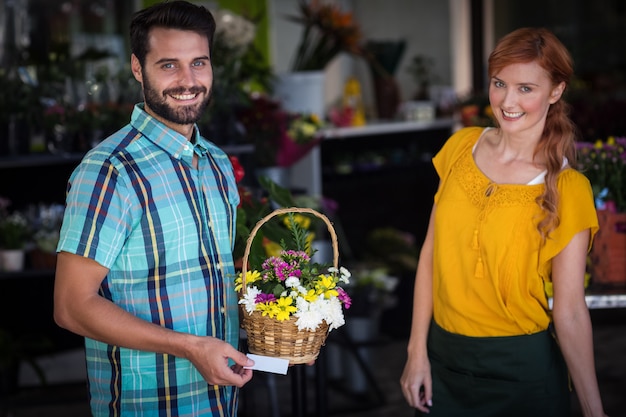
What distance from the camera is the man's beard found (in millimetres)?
1841

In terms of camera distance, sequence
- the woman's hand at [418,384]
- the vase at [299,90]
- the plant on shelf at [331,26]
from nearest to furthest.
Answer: the woman's hand at [418,384], the plant on shelf at [331,26], the vase at [299,90]

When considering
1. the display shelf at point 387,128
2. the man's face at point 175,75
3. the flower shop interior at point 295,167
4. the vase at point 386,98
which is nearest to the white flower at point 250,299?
the man's face at point 175,75

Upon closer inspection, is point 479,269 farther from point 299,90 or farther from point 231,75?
point 299,90

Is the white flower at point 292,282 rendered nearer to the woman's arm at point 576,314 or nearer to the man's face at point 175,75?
the man's face at point 175,75

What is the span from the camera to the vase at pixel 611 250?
2.74 metres

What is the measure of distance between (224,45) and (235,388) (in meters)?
2.96

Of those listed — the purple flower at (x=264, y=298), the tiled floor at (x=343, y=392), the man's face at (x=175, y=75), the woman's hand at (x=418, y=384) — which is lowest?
the tiled floor at (x=343, y=392)

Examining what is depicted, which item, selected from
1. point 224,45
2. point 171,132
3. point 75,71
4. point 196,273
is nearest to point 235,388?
point 196,273

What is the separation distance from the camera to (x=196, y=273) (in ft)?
6.02

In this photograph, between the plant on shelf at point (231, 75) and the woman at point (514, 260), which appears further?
the plant on shelf at point (231, 75)

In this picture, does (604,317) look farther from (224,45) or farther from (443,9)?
(443,9)

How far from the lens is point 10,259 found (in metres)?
3.86

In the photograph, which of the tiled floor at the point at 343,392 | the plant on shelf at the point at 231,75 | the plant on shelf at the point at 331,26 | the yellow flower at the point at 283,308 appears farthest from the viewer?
the plant on shelf at the point at 331,26

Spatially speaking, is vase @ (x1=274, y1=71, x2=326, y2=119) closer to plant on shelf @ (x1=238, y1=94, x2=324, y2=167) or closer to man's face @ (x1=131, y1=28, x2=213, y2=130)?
plant on shelf @ (x1=238, y1=94, x2=324, y2=167)
